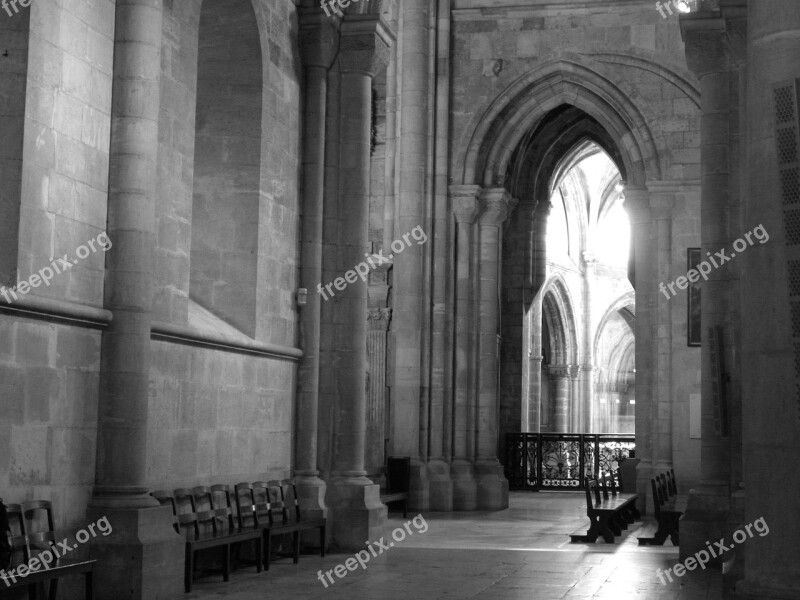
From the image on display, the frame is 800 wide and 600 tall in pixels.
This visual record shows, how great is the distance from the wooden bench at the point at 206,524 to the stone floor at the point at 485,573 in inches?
8.8

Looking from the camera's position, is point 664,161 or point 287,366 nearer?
point 287,366

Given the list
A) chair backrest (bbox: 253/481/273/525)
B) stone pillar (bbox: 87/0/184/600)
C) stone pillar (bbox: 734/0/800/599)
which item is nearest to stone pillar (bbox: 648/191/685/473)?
chair backrest (bbox: 253/481/273/525)

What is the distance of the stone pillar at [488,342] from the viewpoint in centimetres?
2058

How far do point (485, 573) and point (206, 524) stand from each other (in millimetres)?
2603

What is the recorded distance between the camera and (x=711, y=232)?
40.6 feet

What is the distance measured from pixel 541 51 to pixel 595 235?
22466 millimetres

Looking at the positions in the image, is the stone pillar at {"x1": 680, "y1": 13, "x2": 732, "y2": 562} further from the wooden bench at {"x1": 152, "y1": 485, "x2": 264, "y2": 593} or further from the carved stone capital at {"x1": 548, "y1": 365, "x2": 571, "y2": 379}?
the carved stone capital at {"x1": 548, "y1": 365, "x2": 571, "y2": 379}

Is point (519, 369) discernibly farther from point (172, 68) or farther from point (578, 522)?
point (172, 68)

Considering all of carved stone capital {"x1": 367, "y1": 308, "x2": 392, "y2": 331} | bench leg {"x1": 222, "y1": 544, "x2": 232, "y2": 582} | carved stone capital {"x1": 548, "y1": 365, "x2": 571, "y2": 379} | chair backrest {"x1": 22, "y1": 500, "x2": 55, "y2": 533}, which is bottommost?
bench leg {"x1": 222, "y1": 544, "x2": 232, "y2": 582}

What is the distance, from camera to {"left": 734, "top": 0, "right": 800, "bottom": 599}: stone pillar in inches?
269

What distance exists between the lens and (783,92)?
6.96 metres

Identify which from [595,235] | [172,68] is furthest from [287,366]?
[595,235]

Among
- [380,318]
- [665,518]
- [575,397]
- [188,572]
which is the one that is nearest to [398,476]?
[380,318]

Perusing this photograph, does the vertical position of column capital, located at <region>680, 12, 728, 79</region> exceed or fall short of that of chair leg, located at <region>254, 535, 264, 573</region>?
it exceeds it
